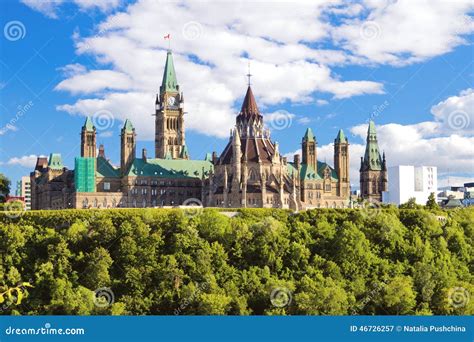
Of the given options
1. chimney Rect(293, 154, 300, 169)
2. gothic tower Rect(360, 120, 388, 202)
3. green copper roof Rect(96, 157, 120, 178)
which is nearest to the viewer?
green copper roof Rect(96, 157, 120, 178)

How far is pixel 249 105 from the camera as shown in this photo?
160 m

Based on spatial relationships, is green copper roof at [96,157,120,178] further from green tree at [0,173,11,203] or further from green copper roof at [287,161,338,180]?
green copper roof at [287,161,338,180]

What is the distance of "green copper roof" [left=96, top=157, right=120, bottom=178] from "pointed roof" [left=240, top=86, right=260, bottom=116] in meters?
31.8

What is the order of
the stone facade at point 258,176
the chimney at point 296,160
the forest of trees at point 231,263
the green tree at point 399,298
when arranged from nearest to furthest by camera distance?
the forest of trees at point 231,263, the green tree at point 399,298, the stone facade at point 258,176, the chimney at point 296,160

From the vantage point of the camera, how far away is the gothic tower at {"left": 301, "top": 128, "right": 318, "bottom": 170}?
174375mm

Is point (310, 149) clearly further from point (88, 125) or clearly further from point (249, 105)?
point (88, 125)

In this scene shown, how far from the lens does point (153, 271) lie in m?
72.5

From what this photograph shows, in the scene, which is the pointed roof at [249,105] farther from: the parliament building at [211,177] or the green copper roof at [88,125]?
the green copper roof at [88,125]

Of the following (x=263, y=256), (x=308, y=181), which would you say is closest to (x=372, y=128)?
(x=308, y=181)

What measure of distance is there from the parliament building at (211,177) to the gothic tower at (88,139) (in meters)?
0.07


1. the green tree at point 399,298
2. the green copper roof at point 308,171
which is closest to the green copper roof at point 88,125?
the green copper roof at point 308,171

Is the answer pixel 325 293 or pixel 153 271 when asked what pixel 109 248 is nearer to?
pixel 153 271

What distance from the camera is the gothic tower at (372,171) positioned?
640ft

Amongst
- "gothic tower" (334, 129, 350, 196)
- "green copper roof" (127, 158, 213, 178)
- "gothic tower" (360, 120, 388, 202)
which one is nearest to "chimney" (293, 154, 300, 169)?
"gothic tower" (334, 129, 350, 196)
